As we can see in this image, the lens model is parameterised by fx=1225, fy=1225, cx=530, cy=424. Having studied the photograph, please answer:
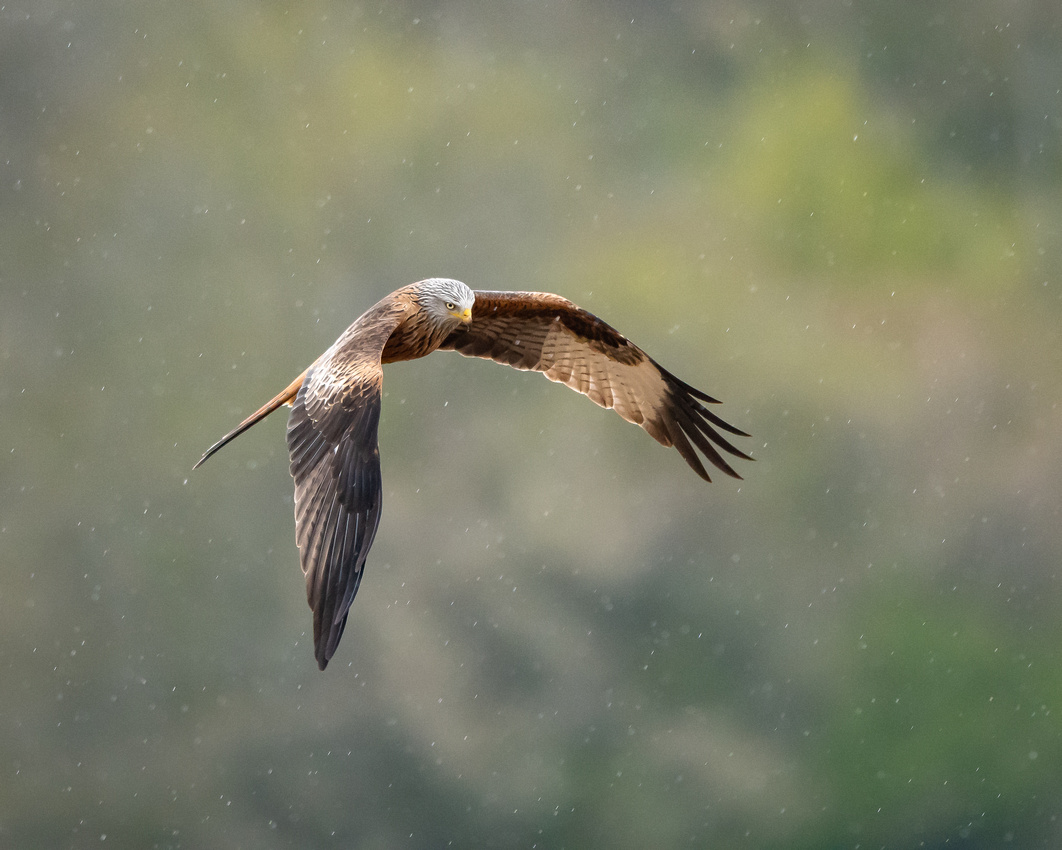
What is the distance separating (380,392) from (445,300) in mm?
924

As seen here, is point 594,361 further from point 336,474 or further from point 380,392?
point 336,474

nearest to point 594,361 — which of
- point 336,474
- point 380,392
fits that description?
point 380,392

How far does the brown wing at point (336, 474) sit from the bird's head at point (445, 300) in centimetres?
45

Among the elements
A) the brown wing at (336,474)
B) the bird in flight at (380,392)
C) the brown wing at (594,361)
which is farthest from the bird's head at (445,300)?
the brown wing at (594,361)

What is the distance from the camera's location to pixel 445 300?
15.2ft

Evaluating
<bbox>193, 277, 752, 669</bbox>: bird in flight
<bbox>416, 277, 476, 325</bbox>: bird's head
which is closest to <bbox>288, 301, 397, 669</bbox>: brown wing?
<bbox>193, 277, 752, 669</bbox>: bird in flight

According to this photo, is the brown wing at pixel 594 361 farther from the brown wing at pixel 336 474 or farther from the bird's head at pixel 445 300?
the brown wing at pixel 336 474

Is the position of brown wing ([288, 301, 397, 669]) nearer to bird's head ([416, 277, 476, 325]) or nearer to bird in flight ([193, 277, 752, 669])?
bird in flight ([193, 277, 752, 669])

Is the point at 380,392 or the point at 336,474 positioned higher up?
the point at 380,392

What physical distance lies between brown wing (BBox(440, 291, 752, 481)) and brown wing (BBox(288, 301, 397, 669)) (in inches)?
53.1

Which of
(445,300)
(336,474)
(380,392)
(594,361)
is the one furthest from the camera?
(594,361)

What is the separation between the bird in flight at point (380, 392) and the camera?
342cm

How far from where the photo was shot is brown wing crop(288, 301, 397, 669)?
3275mm

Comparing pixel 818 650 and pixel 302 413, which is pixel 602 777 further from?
pixel 302 413
